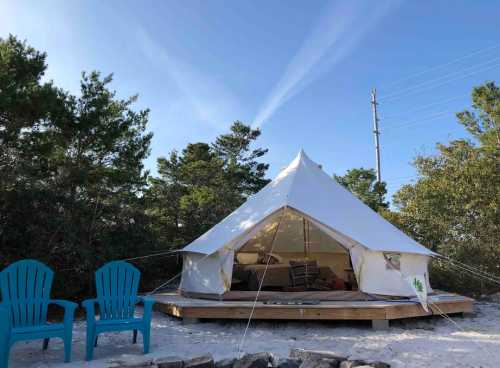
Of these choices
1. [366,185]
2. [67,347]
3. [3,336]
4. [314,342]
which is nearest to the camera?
[3,336]

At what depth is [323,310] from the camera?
4543 mm

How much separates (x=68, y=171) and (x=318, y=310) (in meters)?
4.48

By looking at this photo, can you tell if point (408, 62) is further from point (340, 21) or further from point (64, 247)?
point (64, 247)

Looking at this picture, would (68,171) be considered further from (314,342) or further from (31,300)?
(314,342)

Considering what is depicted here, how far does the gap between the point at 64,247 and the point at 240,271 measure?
281 centimetres

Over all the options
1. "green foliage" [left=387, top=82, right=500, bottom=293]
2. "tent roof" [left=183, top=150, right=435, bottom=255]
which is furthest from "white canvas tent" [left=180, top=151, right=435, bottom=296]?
"green foliage" [left=387, top=82, right=500, bottom=293]

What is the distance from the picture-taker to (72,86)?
741 centimetres

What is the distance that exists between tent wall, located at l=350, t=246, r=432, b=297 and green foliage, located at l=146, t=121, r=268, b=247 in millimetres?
4300

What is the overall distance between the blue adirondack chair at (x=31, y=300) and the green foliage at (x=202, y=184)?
14.3 feet

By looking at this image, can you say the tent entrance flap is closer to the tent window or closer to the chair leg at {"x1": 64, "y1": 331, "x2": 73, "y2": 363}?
the tent window

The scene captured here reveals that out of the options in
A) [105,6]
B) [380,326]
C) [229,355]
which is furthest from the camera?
[105,6]

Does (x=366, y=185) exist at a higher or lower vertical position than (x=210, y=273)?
higher

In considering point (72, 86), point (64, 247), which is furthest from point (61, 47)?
point (64, 247)

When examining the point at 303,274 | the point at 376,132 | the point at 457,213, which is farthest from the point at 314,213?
the point at 376,132
